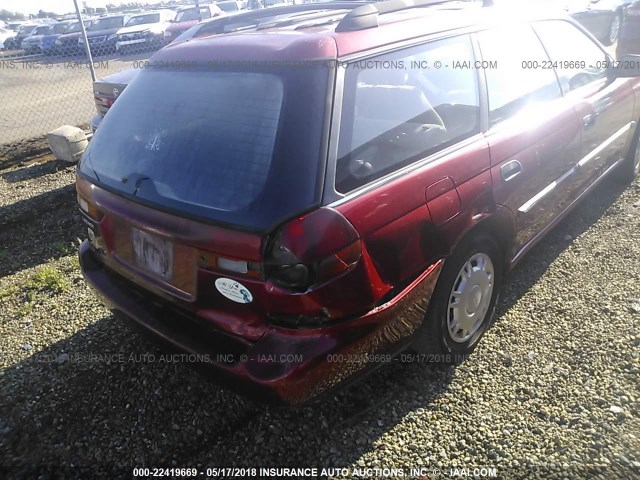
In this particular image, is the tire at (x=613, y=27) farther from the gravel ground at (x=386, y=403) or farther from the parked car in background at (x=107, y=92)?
the parked car in background at (x=107, y=92)

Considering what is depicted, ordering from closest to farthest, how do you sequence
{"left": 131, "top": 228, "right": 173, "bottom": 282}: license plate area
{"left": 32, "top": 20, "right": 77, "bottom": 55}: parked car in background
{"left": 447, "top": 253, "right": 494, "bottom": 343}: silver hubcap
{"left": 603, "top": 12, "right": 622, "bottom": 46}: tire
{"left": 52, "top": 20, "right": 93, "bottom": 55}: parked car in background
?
{"left": 131, "top": 228, "right": 173, "bottom": 282}: license plate area, {"left": 447, "top": 253, "right": 494, "bottom": 343}: silver hubcap, {"left": 603, "top": 12, "right": 622, "bottom": 46}: tire, {"left": 52, "top": 20, "right": 93, "bottom": 55}: parked car in background, {"left": 32, "top": 20, "right": 77, "bottom": 55}: parked car in background

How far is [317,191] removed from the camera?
5.89ft

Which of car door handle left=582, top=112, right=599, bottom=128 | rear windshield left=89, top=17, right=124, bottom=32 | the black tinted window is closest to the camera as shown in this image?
car door handle left=582, top=112, right=599, bottom=128

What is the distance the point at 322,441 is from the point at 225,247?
1102mm

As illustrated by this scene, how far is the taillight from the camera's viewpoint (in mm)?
1741

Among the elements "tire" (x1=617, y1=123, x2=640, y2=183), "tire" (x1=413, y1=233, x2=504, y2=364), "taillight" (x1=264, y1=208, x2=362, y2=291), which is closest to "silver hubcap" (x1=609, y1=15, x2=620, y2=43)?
"tire" (x1=617, y1=123, x2=640, y2=183)

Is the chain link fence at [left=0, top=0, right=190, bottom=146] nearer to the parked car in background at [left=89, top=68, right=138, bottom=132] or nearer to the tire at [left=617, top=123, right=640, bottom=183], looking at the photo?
the parked car in background at [left=89, top=68, right=138, bottom=132]

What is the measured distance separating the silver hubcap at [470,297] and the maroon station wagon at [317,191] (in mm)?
12

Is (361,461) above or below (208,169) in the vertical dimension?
below

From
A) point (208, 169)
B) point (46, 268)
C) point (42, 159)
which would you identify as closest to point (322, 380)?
point (208, 169)

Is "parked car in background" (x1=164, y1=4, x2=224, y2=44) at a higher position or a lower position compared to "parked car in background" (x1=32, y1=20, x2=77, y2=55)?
higher

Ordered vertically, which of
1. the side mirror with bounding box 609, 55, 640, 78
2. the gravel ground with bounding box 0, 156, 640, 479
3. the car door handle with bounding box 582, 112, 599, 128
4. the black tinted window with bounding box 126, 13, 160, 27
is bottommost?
the gravel ground with bounding box 0, 156, 640, 479

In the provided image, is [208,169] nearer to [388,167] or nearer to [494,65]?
[388,167]

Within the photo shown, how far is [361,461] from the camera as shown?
221cm
